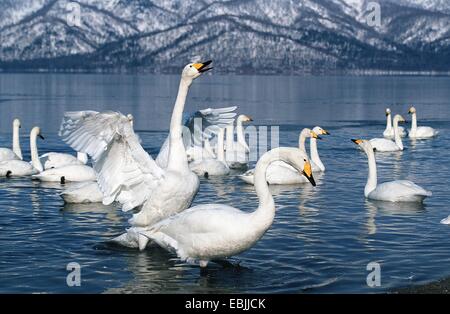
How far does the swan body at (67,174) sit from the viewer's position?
77.6ft

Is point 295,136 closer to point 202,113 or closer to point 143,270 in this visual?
point 202,113

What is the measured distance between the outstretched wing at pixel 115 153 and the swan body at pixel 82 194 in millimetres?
4640

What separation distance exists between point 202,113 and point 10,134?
25.1 meters

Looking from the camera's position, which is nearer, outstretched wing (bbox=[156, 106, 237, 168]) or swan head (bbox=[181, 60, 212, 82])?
swan head (bbox=[181, 60, 212, 82])

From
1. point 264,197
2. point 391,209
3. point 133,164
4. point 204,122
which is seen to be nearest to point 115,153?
point 133,164

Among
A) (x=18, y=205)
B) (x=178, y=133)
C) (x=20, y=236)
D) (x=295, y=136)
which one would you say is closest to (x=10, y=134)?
(x=295, y=136)

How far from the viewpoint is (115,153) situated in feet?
48.1

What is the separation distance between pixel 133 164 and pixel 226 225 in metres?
3.11

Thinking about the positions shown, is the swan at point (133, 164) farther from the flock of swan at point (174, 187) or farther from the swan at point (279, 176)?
the swan at point (279, 176)

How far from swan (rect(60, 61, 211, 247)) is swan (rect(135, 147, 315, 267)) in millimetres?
972

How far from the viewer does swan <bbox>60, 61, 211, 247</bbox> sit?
14.1 metres

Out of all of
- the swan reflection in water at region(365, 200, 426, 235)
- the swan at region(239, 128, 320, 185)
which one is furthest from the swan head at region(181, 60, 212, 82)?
the swan at region(239, 128, 320, 185)

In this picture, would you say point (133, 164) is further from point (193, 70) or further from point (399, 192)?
point (399, 192)

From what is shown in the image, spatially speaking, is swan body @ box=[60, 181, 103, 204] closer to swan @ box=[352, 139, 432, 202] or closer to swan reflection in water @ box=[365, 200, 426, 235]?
swan reflection in water @ box=[365, 200, 426, 235]
